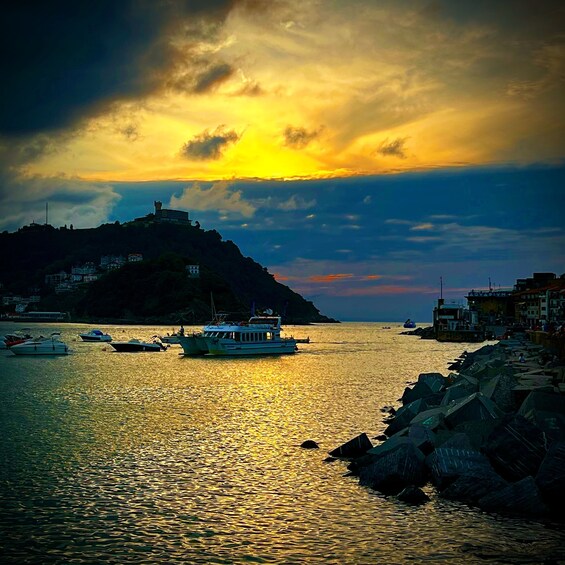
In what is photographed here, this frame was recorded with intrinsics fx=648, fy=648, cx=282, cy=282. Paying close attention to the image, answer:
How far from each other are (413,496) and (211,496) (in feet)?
19.9

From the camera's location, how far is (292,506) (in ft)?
61.9

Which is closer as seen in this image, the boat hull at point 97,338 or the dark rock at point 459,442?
the dark rock at point 459,442

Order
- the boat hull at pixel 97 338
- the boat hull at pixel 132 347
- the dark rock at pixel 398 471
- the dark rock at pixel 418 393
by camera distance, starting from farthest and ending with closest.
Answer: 1. the boat hull at pixel 97 338
2. the boat hull at pixel 132 347
3. the dark rock at pixel 418 393
4. the dark rock at pixel 398 471

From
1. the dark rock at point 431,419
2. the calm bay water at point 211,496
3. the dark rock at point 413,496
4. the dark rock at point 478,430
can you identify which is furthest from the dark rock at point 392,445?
the dark rock at point 431,419

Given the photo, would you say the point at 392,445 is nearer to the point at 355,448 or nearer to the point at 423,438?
the point at 423,438

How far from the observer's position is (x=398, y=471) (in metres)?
20.2

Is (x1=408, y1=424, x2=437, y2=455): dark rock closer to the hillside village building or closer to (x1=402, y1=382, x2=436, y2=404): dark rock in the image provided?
(x1=402, y1=382, x2=436, y2=404): dark rock

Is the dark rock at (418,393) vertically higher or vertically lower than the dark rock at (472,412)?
lower

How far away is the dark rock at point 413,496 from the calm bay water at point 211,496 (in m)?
0.29

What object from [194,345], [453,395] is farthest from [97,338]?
[453,395]

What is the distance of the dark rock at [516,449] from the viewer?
1900 cm

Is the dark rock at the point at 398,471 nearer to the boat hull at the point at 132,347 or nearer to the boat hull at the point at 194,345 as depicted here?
the boat hull at the point at 194,345

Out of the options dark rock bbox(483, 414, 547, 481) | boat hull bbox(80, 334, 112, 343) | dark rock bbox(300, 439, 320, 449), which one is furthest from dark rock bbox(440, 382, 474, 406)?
boat hull bbox(80, 334, 112, 343)

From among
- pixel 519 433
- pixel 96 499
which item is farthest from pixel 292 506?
pixel 519 433
